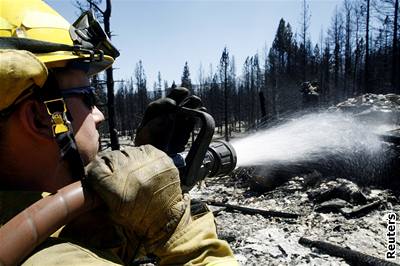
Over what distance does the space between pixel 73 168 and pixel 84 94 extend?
341mm

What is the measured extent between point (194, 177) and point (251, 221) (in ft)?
23.4

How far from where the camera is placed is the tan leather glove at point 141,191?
3.85 ft

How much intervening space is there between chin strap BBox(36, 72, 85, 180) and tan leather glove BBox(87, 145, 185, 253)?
0.13m

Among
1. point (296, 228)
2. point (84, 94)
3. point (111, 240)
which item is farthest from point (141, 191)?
point (296, 228)

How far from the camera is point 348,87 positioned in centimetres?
5022

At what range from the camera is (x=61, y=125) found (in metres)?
1.29

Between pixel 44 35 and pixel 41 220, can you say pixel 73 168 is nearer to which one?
pixel 41 220

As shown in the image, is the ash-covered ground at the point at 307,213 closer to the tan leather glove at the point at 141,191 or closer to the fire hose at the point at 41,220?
the tan leather glove at the point at 141,191

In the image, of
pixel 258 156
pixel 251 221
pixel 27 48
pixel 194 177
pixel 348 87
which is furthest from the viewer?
pixel 348 87

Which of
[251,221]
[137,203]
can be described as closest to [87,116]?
[137,203]

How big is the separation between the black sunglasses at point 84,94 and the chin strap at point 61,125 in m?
0.08

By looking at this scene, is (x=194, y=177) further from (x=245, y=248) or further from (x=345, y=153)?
(x=345, y=153)

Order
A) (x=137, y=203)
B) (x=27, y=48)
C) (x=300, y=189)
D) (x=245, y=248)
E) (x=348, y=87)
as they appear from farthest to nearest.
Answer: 1. (x=348, y=87)
2. (x=300, y=189)
3. (x=245, y=248)
4. (x=27, y=48)
5. (x=137, y=203)

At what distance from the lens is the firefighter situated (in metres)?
1.17
